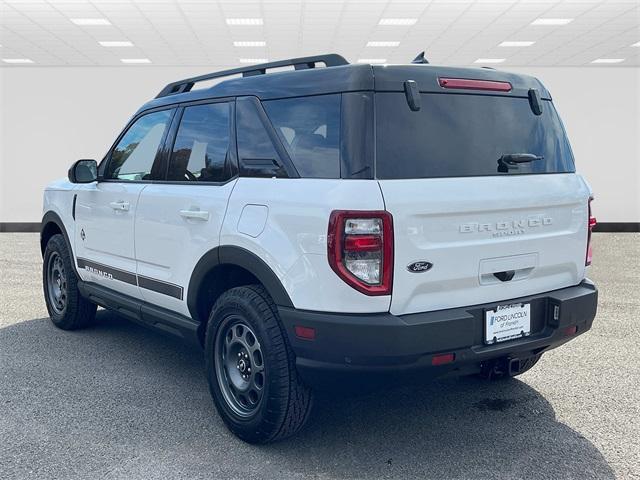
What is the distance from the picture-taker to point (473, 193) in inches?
108

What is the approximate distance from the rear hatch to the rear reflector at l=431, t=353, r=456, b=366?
0.67ft

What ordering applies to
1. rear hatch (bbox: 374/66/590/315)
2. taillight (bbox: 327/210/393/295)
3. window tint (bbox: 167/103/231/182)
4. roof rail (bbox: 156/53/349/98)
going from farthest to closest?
window tint (bbox: 167/103/231/182)
roof rail (bbox: 156/53/349/98)
rear hatch (bbox: 374/66/590/315)
taillight (bbox: 327/210/393/295)

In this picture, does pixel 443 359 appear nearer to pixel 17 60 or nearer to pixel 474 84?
pixel 474 84

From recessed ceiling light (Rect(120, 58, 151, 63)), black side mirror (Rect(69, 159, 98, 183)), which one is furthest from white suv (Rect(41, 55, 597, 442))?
recessed ceiling light (Rect(120, 58, 151, 63))

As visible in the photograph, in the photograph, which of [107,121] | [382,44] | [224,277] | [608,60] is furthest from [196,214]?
[608,60]

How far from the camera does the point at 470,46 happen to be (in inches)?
650

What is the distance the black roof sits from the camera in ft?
8.80

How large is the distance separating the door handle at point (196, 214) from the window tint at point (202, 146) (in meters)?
0.19

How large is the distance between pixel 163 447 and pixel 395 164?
71.1 inches

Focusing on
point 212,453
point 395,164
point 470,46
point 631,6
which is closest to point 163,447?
point 212,453

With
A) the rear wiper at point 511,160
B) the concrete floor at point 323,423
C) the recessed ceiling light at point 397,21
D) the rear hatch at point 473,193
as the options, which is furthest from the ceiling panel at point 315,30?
the rear wiper at point 511,160

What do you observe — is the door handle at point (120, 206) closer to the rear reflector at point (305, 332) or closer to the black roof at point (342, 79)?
the black roof at point (342, 79)

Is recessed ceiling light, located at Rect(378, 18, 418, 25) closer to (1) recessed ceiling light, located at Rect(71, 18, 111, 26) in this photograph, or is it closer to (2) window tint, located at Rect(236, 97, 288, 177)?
(1) recessed ceiling light, located at Rect(71, 18, 111, 26)

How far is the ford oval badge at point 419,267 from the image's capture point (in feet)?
8.41
